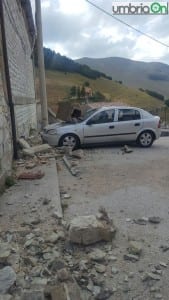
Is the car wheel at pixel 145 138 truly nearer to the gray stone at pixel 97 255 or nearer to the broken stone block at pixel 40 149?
the broken stone block at pixel 40 149

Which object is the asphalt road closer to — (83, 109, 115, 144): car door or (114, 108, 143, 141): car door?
(83, 109, 115, 144): car door

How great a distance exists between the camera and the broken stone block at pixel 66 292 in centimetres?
334

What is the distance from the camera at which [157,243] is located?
4758mm

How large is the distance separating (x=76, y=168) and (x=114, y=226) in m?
4.42

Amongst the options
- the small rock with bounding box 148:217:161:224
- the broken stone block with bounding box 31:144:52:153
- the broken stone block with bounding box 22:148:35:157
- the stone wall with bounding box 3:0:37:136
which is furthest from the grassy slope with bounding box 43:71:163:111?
the small rock with bounding box 148:217:161:224

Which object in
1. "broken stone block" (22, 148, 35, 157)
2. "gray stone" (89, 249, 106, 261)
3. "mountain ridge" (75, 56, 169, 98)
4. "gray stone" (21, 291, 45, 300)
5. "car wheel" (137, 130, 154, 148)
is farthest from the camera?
"mountain ridge" (75, 56, 169, 98)

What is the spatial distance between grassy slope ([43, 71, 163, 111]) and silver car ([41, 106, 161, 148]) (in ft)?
94.6

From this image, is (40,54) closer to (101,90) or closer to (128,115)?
(128,115)

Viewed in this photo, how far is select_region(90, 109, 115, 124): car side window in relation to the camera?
522 inches

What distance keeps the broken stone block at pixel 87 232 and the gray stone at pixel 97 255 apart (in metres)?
0.17

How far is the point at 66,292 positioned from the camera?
3396mm

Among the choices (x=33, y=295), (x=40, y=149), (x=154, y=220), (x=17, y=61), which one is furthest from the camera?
(x=17, y=61)

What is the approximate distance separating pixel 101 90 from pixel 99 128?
159 ft

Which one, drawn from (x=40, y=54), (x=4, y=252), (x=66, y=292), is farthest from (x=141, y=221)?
(x=40, y=54)
